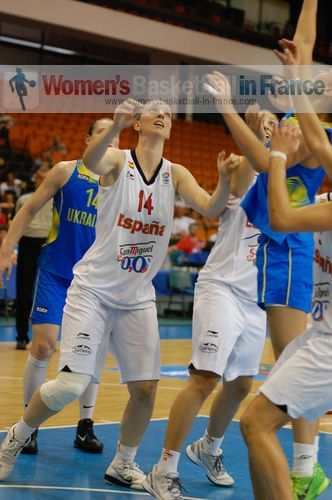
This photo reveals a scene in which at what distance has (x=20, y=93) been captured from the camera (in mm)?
19359

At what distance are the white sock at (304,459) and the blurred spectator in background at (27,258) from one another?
6.44 metres

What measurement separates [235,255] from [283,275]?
57 cm

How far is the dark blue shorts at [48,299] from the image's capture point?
5512 millimetres

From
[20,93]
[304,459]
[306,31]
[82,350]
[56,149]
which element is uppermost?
[20,93]

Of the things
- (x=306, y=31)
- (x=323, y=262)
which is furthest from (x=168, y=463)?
(x=306, y=31)

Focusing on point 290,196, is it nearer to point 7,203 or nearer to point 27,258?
point 27,258

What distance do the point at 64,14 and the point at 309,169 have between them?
16836 millimetres

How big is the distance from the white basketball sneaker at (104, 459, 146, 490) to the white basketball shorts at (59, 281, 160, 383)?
0.48 meters

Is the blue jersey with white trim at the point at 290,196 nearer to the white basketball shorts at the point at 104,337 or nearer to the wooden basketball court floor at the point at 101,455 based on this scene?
the white basketball shorts at the point at 104,337

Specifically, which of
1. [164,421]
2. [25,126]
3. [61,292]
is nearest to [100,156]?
[61,292]

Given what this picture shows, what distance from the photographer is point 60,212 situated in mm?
5574

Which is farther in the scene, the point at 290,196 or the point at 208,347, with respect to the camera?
the point at 208,347

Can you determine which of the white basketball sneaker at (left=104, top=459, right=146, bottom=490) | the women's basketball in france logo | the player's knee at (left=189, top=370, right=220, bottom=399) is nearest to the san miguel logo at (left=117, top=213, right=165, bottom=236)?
the player's knee at (left=189, top=370, right=220, bottom=399)

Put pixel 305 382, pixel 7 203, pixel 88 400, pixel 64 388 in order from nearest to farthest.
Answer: pixel 305 382 → pixel 64 388 → pixel 88 400 → pixel 7 203
